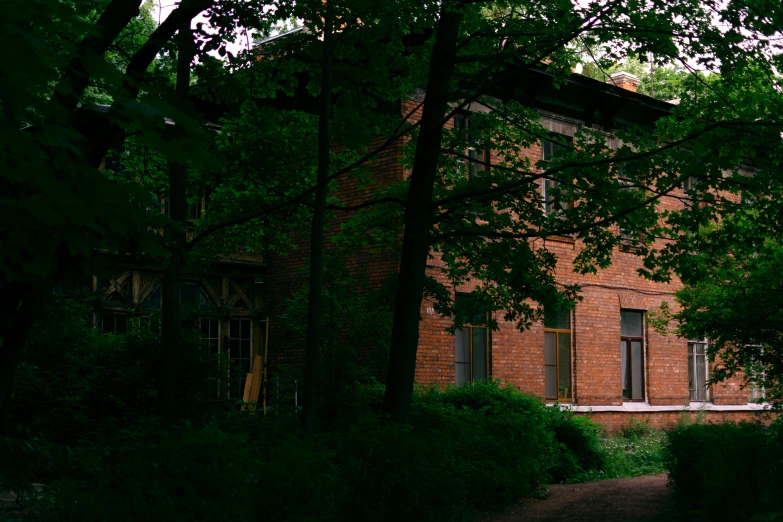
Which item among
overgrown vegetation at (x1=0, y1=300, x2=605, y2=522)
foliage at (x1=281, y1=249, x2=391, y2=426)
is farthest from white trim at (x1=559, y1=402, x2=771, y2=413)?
foliage at (x1=281, y1=249, x2=391, y2=426)

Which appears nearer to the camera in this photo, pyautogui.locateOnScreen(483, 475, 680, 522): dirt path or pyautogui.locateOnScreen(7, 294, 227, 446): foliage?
pyautogui.locateOnScreen(7, 294, 227, 446): foliage

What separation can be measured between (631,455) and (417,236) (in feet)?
35.0

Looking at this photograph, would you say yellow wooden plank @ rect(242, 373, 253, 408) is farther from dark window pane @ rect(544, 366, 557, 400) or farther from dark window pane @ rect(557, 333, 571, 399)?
dark window pane @ rect(557, 333, 571, 399)

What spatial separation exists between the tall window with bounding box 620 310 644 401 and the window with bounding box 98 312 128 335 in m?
11.9

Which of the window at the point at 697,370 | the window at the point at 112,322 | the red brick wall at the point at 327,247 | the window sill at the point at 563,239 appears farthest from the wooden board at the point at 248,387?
the window at the point at 697,370

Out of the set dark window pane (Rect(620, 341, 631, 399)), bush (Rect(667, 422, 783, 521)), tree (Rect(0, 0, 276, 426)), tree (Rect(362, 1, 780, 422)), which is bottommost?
bush (Rect(667, 422, 783, 521))

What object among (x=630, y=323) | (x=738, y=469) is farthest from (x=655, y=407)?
(x=738, y=469)

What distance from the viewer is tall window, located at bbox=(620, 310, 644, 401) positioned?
2409 centimetres

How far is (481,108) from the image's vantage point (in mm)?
21297

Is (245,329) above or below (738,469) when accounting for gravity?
above

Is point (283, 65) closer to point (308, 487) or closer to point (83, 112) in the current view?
point (83, 112)

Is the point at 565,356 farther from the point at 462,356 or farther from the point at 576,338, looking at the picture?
the point at 462,356

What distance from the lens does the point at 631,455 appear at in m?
20.9

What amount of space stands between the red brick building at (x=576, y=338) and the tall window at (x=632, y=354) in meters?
0.03
